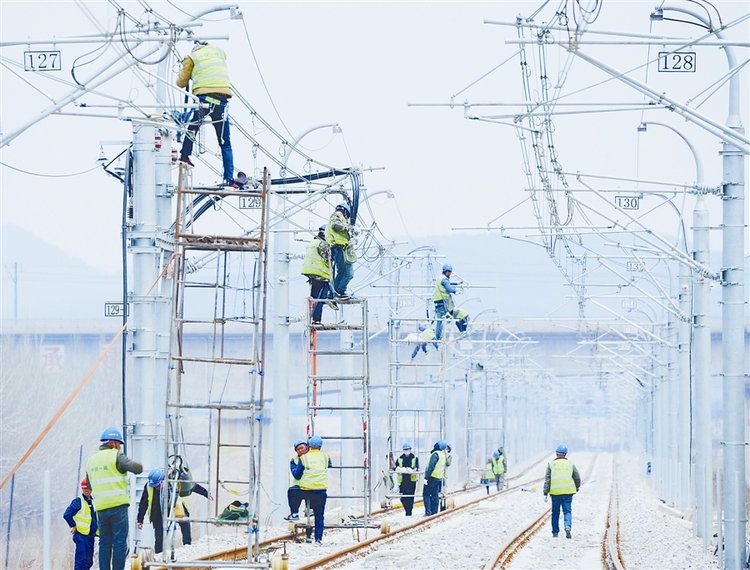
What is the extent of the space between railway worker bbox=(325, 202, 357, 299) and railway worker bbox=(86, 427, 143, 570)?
5234mm

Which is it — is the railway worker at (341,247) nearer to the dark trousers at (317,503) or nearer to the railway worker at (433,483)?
the dark trousers at (317,503)

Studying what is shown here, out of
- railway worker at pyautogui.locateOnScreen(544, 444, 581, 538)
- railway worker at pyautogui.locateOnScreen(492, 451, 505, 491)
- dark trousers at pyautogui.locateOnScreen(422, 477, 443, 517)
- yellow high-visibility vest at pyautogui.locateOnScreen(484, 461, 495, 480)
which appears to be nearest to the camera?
railway worker at pyautogui.locateOnScreen(544, 444, 581, 538)

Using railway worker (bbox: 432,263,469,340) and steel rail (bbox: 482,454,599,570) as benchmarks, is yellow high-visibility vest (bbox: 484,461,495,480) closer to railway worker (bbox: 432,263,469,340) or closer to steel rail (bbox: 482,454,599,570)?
steel rail (bbox: 482,454,599,570)

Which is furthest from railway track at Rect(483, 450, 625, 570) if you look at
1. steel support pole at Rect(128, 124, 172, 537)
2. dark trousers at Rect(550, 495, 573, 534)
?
steel support pole at Rect(128, 124, 172, 537)

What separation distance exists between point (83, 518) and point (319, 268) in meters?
5.34

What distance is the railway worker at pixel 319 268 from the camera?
1778cm

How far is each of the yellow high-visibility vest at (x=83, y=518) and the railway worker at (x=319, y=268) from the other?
5017 mm

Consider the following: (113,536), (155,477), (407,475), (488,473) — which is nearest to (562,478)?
(407,475)

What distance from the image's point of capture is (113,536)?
1329 cm

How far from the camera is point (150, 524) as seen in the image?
15953 millimetres

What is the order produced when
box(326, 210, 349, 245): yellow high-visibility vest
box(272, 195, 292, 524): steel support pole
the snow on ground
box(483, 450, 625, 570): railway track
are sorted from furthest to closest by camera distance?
box(272, 195, 292, 524): steel support pole → box(326, 210, 349, 245): yellow high-visibility vest → box(483, 450, 625, 570): railway track → the snow on ground

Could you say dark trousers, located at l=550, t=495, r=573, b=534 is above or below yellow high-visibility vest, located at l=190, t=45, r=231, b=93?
below

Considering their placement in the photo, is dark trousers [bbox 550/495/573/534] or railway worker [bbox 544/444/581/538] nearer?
railway worker [bbox 544/444/581/538]

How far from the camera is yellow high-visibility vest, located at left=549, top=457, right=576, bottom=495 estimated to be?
19547 millimetres
